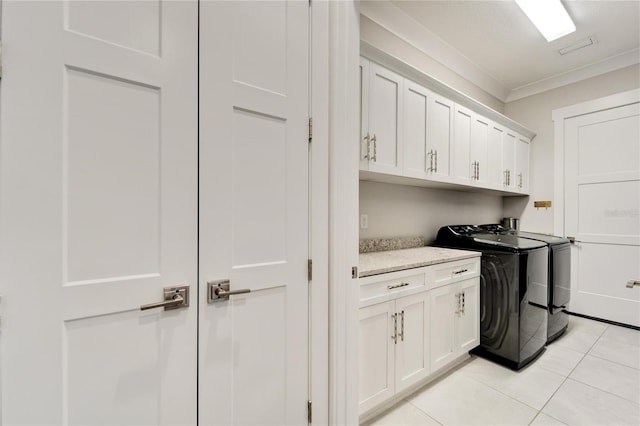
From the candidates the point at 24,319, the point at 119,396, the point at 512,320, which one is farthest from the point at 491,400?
the point at 24,319

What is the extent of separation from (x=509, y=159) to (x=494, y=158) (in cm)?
39

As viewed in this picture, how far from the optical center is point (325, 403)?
128 cm

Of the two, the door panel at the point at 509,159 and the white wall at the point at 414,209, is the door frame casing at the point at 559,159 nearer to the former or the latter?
the door panel at the point at 509,159

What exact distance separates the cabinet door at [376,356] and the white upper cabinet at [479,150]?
5.95 ft

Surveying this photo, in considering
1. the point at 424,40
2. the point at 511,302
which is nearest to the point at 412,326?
the point at 511,302

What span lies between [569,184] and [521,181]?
52 centimetres

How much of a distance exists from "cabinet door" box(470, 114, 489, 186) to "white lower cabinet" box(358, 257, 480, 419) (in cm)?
96

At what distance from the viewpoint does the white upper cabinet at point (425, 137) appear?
1.86 meters

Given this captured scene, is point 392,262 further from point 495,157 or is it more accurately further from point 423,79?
point 495,157

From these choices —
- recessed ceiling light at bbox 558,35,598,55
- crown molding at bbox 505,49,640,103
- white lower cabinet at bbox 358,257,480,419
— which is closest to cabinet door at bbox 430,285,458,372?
white lower cabinet at bbox 358,257,480,419

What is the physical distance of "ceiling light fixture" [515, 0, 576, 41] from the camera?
2.15 meters

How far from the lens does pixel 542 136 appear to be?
11.4 ft

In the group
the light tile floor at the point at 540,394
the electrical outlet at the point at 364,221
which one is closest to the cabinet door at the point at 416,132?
the electrical outlet at the point at 364,221

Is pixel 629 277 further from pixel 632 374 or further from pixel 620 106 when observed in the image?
pixel 620 106
